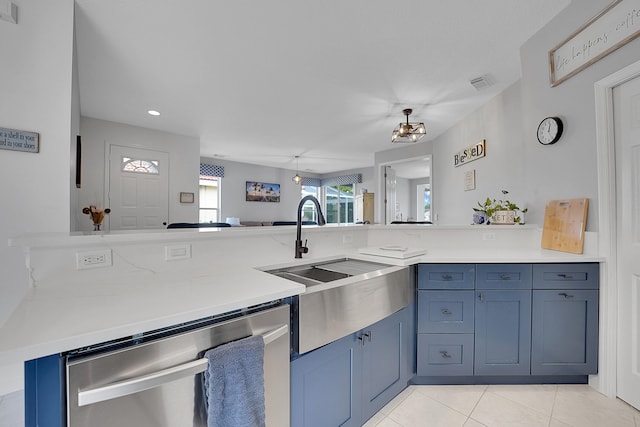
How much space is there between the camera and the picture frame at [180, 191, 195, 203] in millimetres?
4711

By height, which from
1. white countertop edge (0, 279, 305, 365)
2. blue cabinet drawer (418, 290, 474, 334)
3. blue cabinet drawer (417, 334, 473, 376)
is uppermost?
white countertop edge (0, 279, 305, 365)

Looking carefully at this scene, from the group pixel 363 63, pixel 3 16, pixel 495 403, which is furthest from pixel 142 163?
pixel 495 403

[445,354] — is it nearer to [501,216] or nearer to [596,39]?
[501,216]

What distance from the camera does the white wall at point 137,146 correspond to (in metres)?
3.92

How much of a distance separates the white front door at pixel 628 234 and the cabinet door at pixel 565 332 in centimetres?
12

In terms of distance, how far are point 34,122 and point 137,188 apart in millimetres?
2764

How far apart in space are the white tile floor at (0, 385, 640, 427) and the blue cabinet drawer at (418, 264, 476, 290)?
0.68 metres

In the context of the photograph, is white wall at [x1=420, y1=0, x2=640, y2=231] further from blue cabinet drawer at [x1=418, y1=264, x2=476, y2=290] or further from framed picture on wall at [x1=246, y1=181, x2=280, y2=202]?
framed picture on wall at [x1=246, y1=181, x2=280, y2=202]

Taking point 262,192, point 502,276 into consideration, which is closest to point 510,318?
point 502,276

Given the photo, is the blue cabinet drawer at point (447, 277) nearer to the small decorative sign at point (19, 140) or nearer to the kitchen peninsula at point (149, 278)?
the kitchen peninsula at point (149, 278)

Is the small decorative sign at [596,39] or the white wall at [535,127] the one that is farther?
the white wall at [535,127]

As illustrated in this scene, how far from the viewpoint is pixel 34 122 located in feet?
5.78

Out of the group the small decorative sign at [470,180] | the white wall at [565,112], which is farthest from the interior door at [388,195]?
the white wall at [565,112]

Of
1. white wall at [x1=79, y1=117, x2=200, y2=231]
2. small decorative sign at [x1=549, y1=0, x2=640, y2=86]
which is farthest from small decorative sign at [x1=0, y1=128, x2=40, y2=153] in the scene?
small decorative sign at [x1=549, y1=0, x2=640, y2=86]
